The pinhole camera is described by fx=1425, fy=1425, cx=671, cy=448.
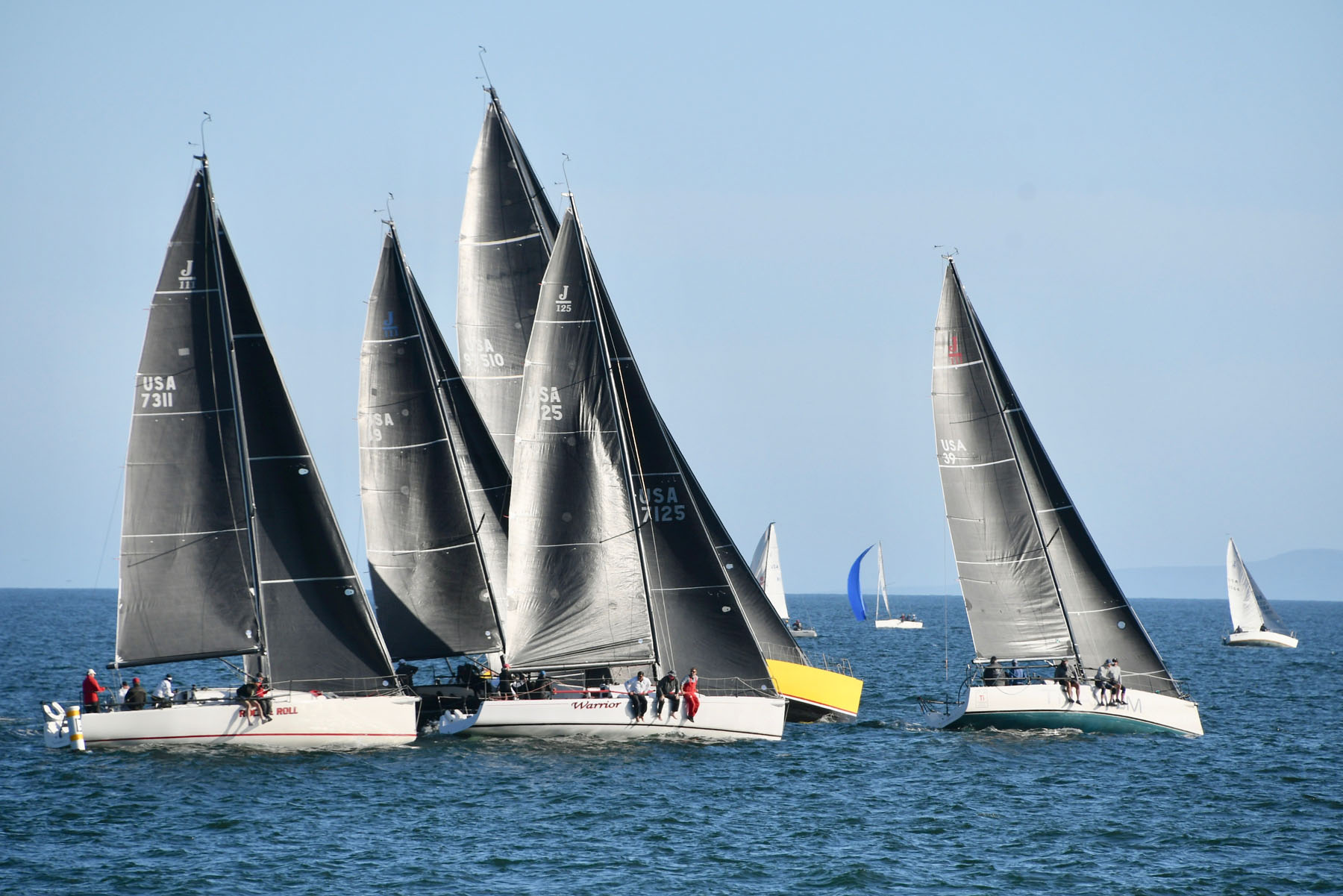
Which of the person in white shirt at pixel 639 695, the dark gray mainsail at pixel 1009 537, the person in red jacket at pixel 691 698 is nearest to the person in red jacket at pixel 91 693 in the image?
the person in white shirt at pixel 639 695

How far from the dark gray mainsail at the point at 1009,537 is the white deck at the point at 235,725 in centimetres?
1446

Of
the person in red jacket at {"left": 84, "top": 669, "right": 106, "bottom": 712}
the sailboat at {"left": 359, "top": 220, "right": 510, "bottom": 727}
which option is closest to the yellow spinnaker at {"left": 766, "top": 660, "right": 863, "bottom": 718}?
the sailboat at {"left": 359, "top": 220, "right": 510, "bottom": 727}

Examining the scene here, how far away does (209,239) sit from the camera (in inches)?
1150

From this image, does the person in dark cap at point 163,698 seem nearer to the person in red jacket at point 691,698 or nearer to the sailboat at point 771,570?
the person in red jacket at point 691,698

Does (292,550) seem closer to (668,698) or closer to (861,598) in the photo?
(668,698)

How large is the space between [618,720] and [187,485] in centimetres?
998

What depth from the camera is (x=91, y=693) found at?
95.1 ft

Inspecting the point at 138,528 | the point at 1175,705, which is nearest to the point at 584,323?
the point at 138,528

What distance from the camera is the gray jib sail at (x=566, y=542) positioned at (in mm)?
30422

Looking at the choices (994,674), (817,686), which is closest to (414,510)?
(817,686)

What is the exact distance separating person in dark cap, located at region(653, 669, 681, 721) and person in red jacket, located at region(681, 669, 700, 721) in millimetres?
142

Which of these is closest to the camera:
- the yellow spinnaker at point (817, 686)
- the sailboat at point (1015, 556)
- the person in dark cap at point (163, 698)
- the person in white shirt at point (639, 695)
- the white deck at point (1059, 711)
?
the person in dark cap at point (163, 698)

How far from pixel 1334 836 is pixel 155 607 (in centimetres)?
2232

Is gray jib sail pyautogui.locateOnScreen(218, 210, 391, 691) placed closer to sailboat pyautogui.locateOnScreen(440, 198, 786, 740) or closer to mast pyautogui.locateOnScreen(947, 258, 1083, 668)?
sailboat pyautogui.locateOnScreen(440, 198, 786, 740)
